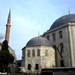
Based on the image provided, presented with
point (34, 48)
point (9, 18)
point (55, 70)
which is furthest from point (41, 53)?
point (9, 18)

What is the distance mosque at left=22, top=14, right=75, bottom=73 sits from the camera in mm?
23688

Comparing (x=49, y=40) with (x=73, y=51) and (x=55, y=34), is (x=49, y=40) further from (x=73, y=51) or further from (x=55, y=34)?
(x=73, y=51)

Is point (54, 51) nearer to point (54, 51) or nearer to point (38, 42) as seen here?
point (54, 51)

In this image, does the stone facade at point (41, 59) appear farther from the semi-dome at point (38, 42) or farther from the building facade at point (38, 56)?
the semi-dome at point (38, 42)

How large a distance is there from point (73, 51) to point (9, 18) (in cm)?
2761

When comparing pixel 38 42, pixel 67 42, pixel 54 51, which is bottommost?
pixel 54 51

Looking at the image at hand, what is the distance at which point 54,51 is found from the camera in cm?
2559

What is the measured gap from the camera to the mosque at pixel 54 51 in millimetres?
23688

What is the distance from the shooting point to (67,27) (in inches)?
968

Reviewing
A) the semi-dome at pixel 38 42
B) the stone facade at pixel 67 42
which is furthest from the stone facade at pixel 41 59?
the stone facade at pixel 67 42

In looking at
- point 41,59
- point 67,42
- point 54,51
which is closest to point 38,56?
point 41,59

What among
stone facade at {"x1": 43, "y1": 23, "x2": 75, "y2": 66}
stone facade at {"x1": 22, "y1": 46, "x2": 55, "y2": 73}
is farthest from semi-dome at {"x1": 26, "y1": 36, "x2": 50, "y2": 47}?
stone facade at {"x1": 43, "y1": 23, "x2": 75, "y2": 66}

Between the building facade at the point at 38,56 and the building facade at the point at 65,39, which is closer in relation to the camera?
the building facade at the point at 65,39

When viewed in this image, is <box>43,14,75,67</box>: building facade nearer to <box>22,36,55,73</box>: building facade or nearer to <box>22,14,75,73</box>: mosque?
<box>22,14,75,73</box>: mosque
